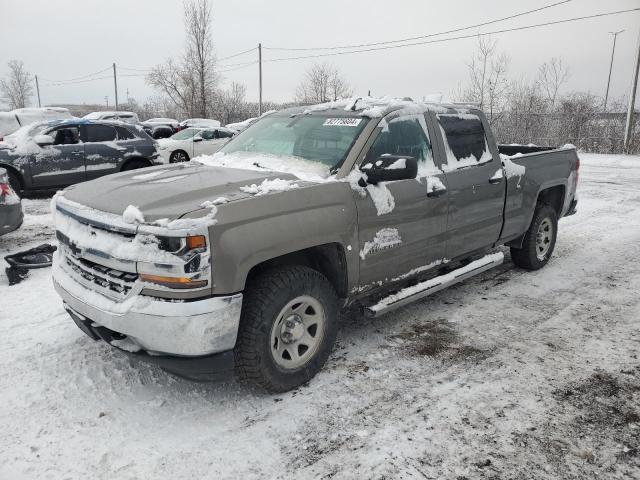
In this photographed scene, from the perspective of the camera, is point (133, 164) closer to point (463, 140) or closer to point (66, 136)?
point (66, 136)

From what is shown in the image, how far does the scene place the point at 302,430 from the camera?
2.87 m

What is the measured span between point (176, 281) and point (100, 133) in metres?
9.34

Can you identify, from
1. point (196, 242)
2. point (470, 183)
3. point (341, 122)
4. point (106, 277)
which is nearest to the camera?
point (196, 242)

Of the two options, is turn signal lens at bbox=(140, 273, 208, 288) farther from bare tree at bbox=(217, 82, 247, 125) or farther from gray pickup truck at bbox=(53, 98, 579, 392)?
bare tree at bbox=(217, 82, 247, 125)

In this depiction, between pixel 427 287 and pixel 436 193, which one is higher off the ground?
pixel 436 193

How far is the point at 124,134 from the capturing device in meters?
11.1

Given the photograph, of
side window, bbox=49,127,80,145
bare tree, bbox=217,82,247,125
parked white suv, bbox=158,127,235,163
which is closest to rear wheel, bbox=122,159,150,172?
side window, bbox=49,127,80,145

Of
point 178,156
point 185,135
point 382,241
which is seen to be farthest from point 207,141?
point 382,241

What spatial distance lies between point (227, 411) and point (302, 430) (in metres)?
0.52

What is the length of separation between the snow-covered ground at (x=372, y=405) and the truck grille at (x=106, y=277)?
30.1 inches

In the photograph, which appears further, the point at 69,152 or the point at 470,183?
the point at 69,152

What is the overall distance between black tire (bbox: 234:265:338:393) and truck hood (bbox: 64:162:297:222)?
568mm

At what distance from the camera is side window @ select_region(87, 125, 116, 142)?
1054 cm

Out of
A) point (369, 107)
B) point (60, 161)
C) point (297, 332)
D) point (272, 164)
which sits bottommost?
point (297, 332)
